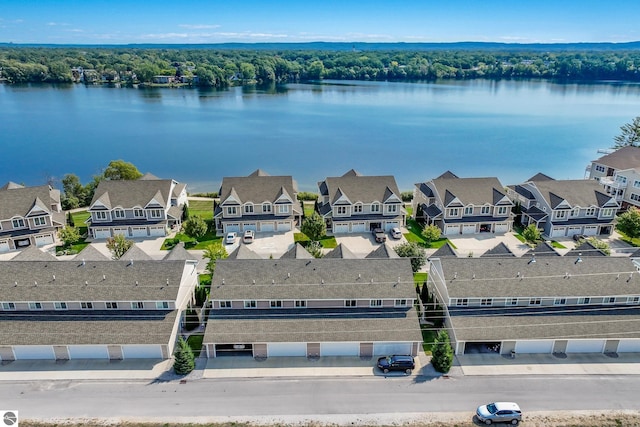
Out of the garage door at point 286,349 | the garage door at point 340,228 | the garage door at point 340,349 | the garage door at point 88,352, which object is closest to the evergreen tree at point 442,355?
the garage door at point 340,349

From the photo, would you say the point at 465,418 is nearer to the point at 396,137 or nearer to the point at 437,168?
the point at 437,168

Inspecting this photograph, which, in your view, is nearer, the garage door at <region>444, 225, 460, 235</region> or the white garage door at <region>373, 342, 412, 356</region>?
the white garage door at <region>373, 342, 412, 356</region>

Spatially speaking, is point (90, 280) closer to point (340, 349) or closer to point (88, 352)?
point (88, 352)

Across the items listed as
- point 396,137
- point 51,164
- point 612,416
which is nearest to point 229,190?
point 612,416

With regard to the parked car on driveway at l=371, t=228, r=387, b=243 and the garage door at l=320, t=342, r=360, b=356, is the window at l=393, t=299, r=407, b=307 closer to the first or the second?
the garage door at l=320, t=342, r=360, b=356

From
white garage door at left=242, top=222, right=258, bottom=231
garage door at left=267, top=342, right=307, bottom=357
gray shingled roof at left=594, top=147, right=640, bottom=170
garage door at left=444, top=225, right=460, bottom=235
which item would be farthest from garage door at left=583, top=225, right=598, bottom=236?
garage door at left=267, top=342, right=307, bottom=357

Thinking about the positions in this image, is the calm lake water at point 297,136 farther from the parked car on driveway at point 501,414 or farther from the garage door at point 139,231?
the parked car on driveway at point 501,414

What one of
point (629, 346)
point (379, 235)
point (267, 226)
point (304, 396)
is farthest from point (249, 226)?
point (629, 346)
